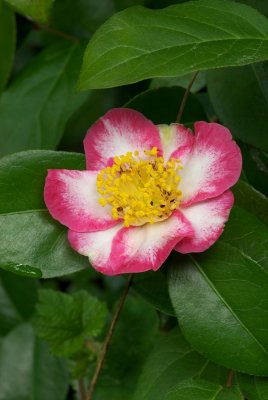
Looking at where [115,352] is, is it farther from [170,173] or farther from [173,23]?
[173,23]

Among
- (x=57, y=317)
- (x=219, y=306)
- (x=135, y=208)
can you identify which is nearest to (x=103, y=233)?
(x=135, y=208)

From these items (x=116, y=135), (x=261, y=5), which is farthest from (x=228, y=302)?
(x=261, y=5)

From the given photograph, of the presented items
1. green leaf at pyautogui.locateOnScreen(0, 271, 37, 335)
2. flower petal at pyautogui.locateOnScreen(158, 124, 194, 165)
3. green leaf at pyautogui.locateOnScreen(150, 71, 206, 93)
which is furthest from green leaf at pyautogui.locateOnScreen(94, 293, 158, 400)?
flower petal at pyautogui.locateOnScreen(158, 124, 194, 165)

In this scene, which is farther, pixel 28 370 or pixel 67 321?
pixel 28 370

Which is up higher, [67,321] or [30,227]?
[30,227]

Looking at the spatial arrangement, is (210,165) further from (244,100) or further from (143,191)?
(244,100)

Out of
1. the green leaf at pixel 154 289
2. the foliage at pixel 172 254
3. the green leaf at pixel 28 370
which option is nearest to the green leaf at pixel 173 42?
the foliage at pixel 172 254

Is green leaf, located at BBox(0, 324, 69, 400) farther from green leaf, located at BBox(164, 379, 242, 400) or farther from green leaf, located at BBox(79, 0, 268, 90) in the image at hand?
green leaf, located at BBox(79, 0, 268, 90)
